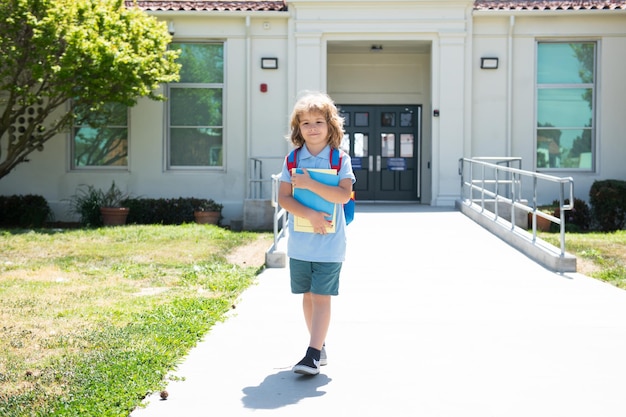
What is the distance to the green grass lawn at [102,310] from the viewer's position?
495 cm

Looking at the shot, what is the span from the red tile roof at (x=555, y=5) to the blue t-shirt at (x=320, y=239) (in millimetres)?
13021

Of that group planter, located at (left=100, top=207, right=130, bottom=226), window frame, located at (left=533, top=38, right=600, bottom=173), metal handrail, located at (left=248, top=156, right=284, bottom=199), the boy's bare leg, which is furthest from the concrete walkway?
window frame, located at (left=533, top=38, right=600, bottom=173)

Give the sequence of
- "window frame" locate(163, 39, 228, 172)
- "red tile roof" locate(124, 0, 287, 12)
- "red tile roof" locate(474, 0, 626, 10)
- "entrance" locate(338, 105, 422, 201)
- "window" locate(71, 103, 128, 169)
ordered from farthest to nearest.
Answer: "entrance" locate(338, 105, 422, 201), "window" locate(71, 103, 128, 169), "window frame" locate(163, 39, 228, 172), "red tile roof" locate(124, 0, 287, 12), "red tile roof" locate(474, 0, 626, 10)

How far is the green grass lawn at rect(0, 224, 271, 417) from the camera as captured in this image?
195 inches

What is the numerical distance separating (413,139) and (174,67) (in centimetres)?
592

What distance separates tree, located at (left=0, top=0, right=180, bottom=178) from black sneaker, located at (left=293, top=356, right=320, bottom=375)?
11.0 m

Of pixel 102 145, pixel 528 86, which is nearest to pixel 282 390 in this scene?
pixel 528 86

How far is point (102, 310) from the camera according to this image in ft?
25.1

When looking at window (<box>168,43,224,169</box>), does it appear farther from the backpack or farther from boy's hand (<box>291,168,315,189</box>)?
boy's hand (<box>291,168,315,189</box>)

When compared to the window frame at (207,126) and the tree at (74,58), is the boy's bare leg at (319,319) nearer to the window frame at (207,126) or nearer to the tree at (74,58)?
the tree at (74,58)

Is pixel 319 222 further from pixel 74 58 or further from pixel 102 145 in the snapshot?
pixel 102 145

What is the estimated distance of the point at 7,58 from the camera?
15.1m

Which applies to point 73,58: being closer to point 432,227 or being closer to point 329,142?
point 432,227

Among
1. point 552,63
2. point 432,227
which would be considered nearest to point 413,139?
point 552,63
